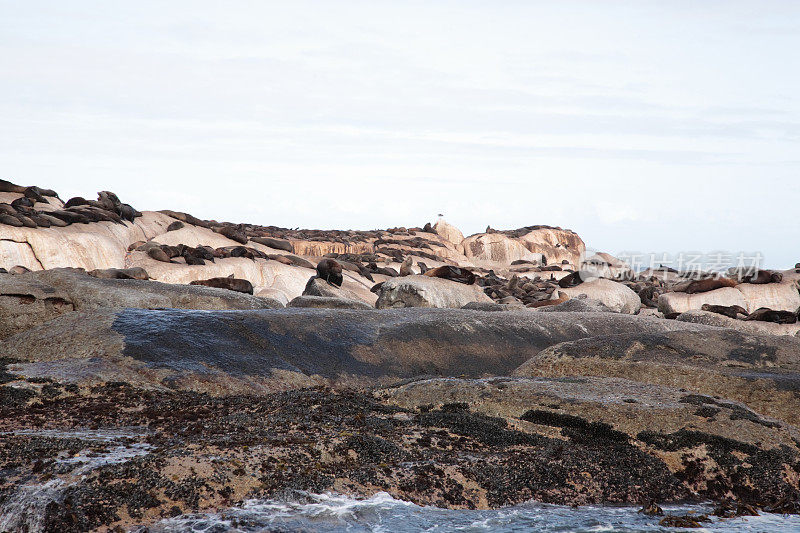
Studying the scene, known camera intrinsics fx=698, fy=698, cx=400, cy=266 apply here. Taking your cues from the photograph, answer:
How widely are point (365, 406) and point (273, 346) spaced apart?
137 inches

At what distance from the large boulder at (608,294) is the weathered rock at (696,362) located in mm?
14607

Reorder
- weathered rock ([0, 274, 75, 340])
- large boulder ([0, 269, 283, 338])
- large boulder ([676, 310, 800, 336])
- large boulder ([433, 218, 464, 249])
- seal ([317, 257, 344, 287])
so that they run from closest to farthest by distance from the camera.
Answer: weathered rock ([0, 274, 75, 340]) → large boulder ([0, 269, 283, 338]) → large boulder ([676, 310, 800, 336]) → seal ([317, 257, 344, 287]) → large boulder ([433, 218, 464, 249])

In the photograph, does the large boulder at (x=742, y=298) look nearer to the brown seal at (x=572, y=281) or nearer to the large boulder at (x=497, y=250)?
the brown seal at (x=572, y=281)

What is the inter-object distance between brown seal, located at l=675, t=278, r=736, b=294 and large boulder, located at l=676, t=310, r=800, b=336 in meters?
5.89

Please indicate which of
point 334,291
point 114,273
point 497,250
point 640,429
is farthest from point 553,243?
point 640,429

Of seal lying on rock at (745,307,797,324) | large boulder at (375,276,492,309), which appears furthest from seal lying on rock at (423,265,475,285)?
Answer: seal lying on rock at (745,307,797,324)

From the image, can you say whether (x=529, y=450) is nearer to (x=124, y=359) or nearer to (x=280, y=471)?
(x=280, y=471)

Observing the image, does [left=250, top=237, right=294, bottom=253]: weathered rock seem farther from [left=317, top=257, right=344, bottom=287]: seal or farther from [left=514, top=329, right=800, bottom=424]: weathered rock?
[left=514, top=329, right=800, bottom=424]: weathered rock

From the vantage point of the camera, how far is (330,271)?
2184 centimetres

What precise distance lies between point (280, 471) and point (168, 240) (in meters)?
23.6

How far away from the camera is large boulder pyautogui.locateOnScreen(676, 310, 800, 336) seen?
1830 centimetres

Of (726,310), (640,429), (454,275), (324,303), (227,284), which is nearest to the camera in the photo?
(640,429)

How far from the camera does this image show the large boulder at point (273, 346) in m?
9.61

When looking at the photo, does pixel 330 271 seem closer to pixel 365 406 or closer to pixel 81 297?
pixel 81 297
